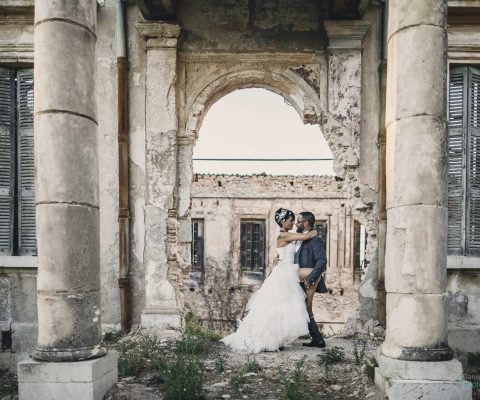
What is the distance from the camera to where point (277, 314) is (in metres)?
5.82

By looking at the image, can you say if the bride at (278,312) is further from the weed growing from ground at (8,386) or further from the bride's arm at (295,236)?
the weed growing from ground at (8,386)

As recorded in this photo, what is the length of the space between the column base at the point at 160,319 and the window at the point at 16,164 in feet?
6.24

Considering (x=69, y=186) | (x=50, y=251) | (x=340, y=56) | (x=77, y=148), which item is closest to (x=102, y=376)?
(x=50, y=251)

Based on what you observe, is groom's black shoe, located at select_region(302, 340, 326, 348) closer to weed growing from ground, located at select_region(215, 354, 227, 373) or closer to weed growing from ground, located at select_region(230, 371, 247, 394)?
weed growing from ground, located at select_region(215, 354, 227, 373)

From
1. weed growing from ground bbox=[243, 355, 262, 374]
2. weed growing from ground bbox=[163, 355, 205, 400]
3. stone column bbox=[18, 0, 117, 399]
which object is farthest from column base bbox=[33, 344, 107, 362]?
weed growing from ground bbox=[243, 355, 262, 374]

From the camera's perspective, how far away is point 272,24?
6.77 metres

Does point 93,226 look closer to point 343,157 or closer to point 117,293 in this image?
point 117,293

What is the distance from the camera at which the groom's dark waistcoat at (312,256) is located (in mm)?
5980

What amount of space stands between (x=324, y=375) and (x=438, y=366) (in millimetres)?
1376

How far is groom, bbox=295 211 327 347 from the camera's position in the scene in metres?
6.00

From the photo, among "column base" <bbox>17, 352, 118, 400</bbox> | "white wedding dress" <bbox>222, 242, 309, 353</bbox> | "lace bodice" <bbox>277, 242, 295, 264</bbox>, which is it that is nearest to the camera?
"column base" <bbox>17, 352, 118, 400</bbox>

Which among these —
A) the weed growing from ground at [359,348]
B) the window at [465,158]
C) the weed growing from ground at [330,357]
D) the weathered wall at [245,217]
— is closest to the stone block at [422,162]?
the weed growing from ground at [359,348]

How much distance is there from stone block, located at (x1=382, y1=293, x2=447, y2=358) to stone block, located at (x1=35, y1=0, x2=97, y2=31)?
3.59 m

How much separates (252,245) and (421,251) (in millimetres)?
13388
